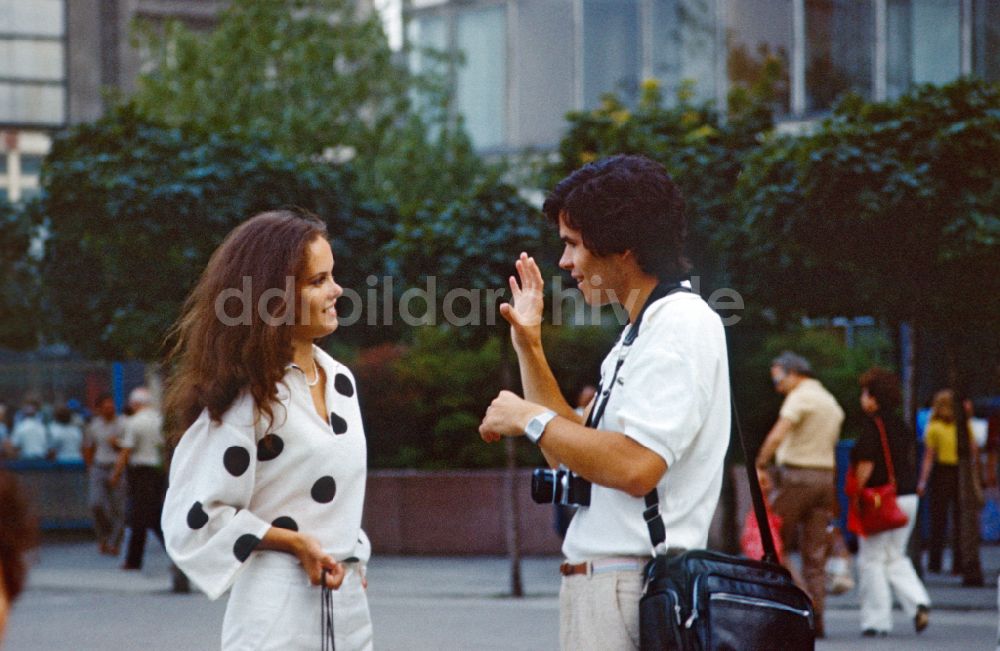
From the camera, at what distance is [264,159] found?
14484mm

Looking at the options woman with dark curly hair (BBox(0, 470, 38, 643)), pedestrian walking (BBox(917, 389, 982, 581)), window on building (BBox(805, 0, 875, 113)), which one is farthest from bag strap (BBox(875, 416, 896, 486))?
window on building (BBox(805, 0, 875, 113))

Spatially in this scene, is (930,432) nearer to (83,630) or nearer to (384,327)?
(384,327)

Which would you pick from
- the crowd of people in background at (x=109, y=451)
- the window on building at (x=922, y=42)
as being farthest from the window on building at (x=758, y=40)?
the crowd of people in background at (x=109, y=451)

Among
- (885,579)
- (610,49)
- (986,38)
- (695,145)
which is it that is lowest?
(885,579)

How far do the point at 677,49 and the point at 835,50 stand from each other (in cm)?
299

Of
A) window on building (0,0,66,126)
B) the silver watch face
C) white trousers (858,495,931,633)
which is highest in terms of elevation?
window on building (0,0,66,126)

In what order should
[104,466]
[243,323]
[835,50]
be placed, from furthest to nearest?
[835,50]
[104,466]
[243,323]

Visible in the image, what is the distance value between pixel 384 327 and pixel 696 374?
13.5 m

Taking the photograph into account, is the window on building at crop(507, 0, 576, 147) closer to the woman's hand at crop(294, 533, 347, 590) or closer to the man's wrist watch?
the woman's hand at crop(294, 533, 347, 590)

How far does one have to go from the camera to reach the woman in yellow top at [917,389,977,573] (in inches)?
587

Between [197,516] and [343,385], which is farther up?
[343,385]

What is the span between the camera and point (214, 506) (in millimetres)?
3400

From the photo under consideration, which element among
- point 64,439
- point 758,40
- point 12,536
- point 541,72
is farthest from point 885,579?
point 541,72

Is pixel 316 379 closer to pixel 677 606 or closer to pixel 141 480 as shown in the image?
pixel 677 606
